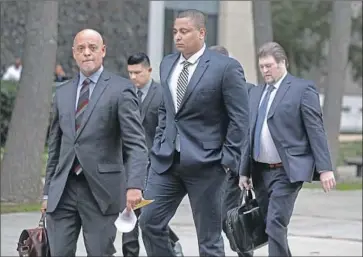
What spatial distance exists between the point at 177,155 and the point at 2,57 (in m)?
17.0

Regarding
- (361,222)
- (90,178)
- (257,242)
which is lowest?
(361,222)

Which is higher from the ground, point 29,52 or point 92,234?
point 29,52

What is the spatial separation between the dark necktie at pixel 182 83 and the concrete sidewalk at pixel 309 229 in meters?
3.00

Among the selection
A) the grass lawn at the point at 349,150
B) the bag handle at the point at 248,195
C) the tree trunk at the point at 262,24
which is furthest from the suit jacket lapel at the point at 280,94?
the grass lawn at the point at 349,150

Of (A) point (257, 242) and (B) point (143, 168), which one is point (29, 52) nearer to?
(A) point (257, 242)

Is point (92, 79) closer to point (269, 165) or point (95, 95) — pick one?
point (95, 95)

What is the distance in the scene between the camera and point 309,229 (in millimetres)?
12531

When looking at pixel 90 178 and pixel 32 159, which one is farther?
pixel 32 159

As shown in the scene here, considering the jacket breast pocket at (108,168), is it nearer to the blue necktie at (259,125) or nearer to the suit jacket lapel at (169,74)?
the suit jacket lapel at (169,74)

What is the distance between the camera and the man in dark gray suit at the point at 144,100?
860 centimetres

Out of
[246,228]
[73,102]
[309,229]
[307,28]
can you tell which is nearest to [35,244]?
[73,102]

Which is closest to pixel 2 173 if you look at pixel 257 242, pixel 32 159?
pixel 32 159

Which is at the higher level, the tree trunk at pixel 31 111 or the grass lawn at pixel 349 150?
the tree trunk at pixel 31 111

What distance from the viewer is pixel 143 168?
20.6 feet
